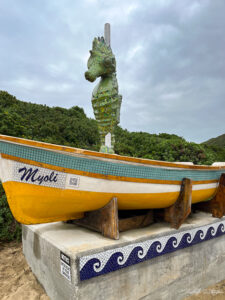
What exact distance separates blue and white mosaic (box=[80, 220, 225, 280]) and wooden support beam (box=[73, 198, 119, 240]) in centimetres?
21

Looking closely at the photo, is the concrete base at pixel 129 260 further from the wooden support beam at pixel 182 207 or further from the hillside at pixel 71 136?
the hillside at pixel 71 136

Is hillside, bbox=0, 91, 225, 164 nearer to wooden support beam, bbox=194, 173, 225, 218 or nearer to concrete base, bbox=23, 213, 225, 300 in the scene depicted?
wooden support beam, bbox=194, 173, 225, 218

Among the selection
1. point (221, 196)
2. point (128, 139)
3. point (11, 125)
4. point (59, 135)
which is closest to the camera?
point (221, 196)

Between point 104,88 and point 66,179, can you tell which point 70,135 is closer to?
point 104,88

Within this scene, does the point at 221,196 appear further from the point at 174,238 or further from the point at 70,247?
the point at 70,247

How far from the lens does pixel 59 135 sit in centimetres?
963

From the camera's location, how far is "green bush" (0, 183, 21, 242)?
14.2 feet

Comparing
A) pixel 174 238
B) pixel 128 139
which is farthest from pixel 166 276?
pixel 128 139

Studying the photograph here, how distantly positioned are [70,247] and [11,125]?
6875 millimetres

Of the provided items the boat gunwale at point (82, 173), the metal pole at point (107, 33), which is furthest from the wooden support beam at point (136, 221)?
the metal pole at point (107, 33)

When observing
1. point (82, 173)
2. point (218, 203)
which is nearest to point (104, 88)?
point (82, 173)

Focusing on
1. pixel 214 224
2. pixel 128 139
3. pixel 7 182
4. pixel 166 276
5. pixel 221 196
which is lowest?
pixel 166 276

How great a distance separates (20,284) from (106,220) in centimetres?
158

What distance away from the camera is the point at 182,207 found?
120 inches
